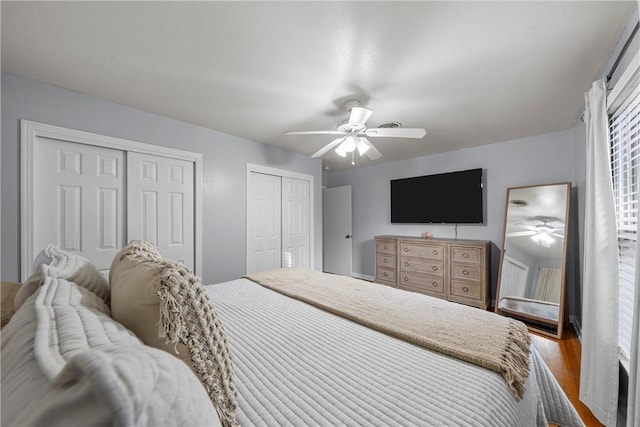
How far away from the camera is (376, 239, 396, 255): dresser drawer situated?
4262mm

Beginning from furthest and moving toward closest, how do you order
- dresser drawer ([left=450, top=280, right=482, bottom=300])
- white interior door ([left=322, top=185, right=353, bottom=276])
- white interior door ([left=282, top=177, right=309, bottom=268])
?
white interior door ([left=322, top=185, right=353, bottom=276]) < white interior door ([left=282, top=177, right=309, bottom=268]) < dresser drawer ([left=450, top=280, right=482, bottom=300])

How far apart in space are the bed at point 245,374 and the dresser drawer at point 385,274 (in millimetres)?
2953

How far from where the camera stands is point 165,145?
2742mm

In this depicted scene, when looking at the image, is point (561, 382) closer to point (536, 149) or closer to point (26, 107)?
point (536, 149)

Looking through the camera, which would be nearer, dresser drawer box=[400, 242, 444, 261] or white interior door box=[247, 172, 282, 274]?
white interior door box=[247, 172, 282, 274]

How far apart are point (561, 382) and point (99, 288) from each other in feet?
10.2

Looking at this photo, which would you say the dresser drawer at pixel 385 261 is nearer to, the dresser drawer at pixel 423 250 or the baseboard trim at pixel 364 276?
the dresser drawer at pixel 423 250

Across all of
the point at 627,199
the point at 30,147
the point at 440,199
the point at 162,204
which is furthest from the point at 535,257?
the point at 30,147

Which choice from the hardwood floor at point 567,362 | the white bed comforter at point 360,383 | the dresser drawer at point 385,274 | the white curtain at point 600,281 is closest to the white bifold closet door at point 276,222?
the dresser drawer at point 385,274

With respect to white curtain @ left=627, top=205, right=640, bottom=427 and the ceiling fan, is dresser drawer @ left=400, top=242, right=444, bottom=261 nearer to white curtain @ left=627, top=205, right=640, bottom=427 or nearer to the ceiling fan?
the ceiling fan

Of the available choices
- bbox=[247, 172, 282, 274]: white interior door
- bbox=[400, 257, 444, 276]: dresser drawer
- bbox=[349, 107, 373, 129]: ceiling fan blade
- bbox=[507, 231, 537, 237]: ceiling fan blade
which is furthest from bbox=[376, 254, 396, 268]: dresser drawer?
bbox=[349, 107, 373, 129]: ceiling fan blade

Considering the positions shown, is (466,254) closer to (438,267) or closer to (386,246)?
(438,267)

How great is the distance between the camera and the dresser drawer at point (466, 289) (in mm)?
3402

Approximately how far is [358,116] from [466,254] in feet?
8.62
